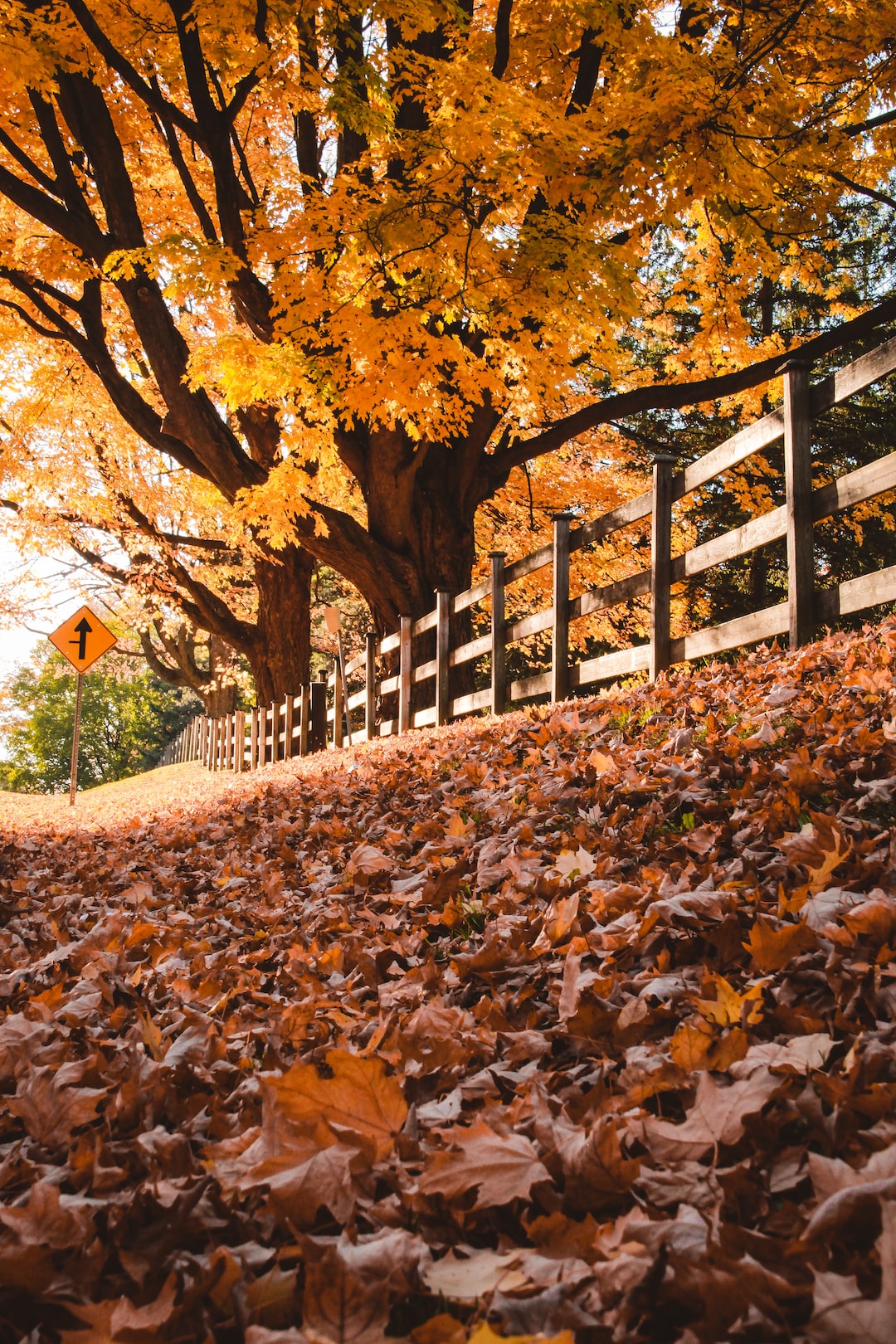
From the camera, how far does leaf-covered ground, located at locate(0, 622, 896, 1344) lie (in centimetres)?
113

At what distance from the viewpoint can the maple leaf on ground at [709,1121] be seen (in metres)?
1.35

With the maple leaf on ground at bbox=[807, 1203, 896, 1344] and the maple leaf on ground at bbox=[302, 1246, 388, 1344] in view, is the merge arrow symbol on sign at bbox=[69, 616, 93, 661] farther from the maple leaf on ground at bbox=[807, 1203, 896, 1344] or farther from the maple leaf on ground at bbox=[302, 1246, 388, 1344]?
the maple leaf on ground at bbox=[807, 1203, 896, 1344]

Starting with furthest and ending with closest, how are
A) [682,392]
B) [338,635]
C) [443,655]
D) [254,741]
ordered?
1. [254,741]
2. [338,635]
3. [682,392]
4. [443,655]

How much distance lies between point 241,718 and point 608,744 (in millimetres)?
18848

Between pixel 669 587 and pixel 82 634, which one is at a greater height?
pixel 82 634

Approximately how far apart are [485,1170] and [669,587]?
5.26m

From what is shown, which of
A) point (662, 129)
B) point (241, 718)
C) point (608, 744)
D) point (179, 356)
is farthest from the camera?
point (241, 718)

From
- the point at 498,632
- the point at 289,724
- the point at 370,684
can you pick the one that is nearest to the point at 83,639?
the point at 289,724

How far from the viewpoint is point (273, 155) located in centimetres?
1463

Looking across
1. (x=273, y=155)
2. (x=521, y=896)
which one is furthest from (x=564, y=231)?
(x=273, y=155)

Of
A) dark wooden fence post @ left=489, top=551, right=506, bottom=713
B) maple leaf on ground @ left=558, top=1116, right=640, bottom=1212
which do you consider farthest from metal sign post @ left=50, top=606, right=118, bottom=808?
maple leaf on ground @ left=558, top=1116, right=640, bottom=1212

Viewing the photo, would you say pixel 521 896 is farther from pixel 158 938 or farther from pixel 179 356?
pixel 179 356

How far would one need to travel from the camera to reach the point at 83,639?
1575 centimetres

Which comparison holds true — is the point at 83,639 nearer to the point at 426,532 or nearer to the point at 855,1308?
the point at 426,532
